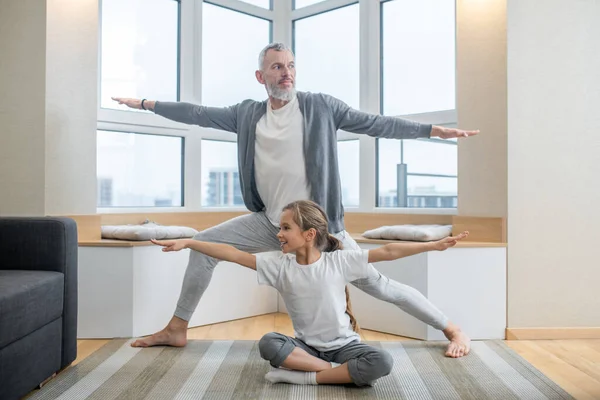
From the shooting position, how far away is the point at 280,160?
268 centimetres

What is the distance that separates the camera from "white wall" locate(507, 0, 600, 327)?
302 centimetres

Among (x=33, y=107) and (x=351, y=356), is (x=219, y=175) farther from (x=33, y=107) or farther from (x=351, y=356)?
(x=351, y=356)

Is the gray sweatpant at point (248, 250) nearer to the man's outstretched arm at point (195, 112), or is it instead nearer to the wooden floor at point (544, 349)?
the wooden floor at point (544, 349)

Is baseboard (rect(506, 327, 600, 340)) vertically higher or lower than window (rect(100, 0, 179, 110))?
lower

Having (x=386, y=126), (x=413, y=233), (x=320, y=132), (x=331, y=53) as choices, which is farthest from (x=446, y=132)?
(x=331, y=53)

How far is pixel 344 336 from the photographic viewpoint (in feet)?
7.56

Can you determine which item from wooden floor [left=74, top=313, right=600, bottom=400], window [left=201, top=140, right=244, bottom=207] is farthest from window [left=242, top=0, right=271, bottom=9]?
wooden floor [left=74, top=313, right=600, bottom=400]

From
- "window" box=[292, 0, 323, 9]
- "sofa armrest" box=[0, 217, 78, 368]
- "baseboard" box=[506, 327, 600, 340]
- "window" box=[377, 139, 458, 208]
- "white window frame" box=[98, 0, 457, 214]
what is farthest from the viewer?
"window" box=[292, 0, 323, 9]

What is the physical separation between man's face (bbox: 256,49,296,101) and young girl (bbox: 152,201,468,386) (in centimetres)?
61

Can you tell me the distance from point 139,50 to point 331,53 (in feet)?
4.12

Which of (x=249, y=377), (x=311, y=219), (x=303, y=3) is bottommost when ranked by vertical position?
(x=249, y=377)

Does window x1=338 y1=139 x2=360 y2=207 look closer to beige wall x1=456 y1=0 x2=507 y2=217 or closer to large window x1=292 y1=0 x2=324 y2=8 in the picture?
beige wall x1=456 y1=0 x2=507 y2=217

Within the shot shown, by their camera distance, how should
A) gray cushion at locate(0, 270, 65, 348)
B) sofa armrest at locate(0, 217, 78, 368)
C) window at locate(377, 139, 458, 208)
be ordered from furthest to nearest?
1. window at locate(377, 139, 458, 208)
2. sofa armrest at locate(0, 217, 78, 368)
3. gray cushion at locate(0, 270, 65, 348)

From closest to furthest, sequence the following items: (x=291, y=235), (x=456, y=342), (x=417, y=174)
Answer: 1. (x=291, y=235)
2. (x=456, y=342)
3. (x=417, y=174)
